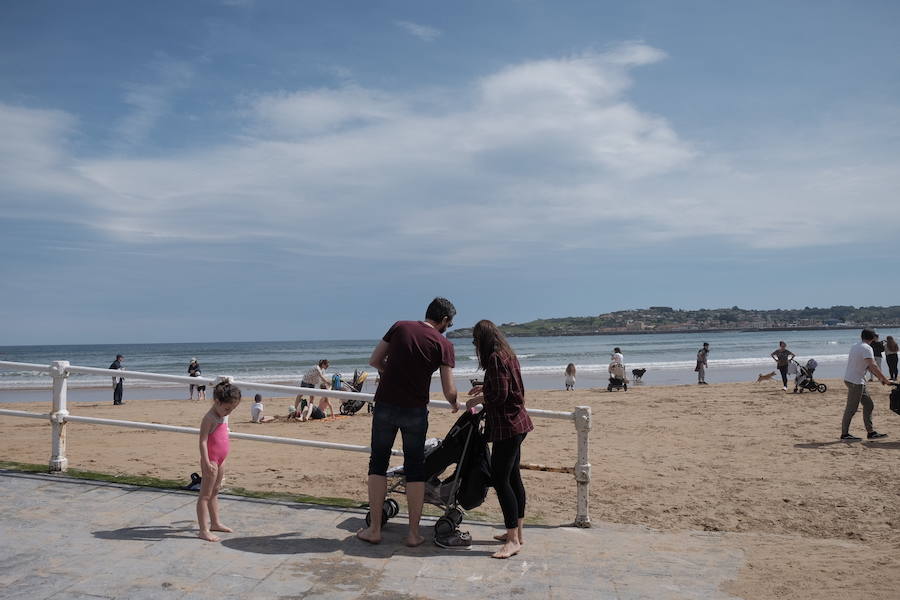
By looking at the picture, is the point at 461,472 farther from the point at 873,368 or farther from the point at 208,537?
the point at 873,368

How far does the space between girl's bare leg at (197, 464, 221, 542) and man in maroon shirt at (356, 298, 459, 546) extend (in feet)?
3.29

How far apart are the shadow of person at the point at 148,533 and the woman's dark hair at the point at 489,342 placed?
228 cm

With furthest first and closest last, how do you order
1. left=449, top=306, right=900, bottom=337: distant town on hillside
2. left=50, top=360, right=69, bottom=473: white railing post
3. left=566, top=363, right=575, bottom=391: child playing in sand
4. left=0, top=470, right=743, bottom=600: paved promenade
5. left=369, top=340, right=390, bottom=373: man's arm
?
1. left=449, top=306, right=900, bottom=337: distant town on hillside
2. left=566, top=363, right=575, bottom=391: child playing in sand
3. left=50, top=360, right=69, bottom=473: white railing post
4. left=369, top=340, right=390, bottom=373: man's arm
5. left=0, top=470, right=743, bottom=600: paved promenade

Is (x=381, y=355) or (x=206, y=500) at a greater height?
(x=381, y=355)

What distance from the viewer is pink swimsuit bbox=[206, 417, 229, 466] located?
4625 millimetres

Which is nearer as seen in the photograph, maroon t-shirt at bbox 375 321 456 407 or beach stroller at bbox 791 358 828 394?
maroon t-shirt at bbox 375 321 456 407

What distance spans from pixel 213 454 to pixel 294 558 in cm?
98

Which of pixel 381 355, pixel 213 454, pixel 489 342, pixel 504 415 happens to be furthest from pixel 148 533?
pixel 489 342

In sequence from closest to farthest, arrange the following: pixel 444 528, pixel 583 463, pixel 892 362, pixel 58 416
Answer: pixel 444 528 < pixel 583 463 < pixel 58 416 < pixel 892 362

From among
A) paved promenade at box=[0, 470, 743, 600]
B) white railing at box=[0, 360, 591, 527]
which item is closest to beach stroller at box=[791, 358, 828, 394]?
paved promenade at box=[0, 470, 743, 600]

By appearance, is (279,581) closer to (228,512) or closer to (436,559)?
(436,559)

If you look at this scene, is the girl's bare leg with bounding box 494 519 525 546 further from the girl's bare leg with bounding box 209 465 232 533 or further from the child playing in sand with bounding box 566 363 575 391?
the child playing in sand with bounding box 566 363 575 391

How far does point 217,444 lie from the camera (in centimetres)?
468

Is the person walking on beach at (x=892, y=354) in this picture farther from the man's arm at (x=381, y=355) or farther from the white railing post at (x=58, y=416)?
the white railing post at (x=58, y=416)
